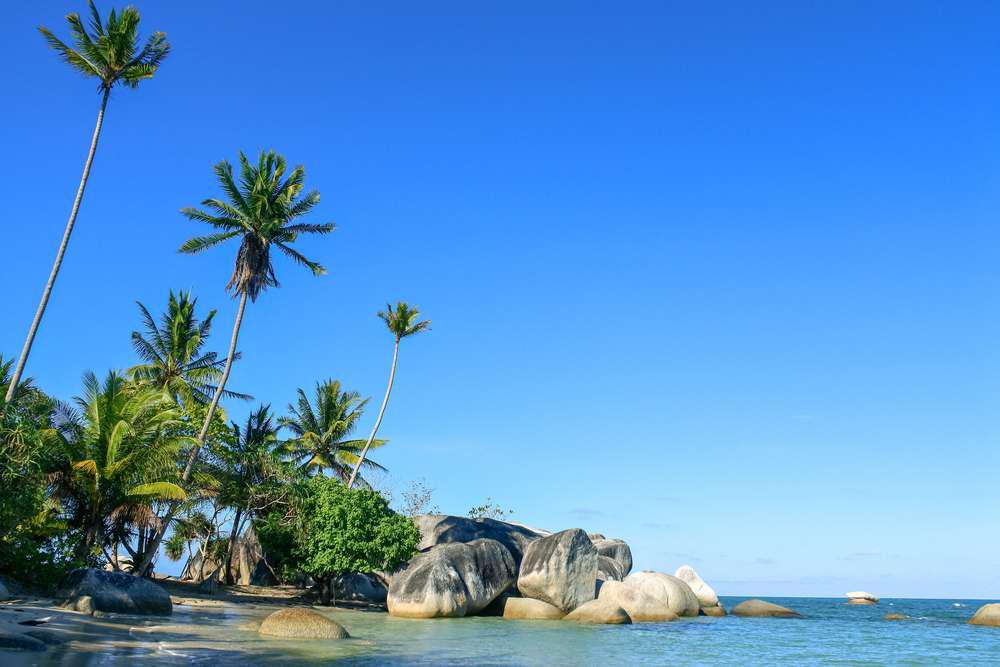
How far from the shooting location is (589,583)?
30281 millimetres

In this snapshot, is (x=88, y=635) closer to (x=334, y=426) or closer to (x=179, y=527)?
(x=179, y=527)

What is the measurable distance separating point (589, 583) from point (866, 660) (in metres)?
11.5

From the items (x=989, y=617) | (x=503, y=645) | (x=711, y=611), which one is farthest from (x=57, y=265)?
(x=989, y=617)

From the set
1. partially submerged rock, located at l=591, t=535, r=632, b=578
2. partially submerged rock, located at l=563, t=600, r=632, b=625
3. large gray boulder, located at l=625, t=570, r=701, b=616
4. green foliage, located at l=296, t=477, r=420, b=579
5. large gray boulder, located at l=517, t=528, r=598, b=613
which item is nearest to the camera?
partially submerged rock, located at l=563, t=600, r=632, b=625

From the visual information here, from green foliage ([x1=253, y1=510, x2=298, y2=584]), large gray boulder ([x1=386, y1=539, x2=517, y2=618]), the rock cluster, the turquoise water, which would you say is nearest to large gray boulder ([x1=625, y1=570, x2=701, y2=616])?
the rock cluster

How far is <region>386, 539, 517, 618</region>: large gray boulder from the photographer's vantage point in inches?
1053

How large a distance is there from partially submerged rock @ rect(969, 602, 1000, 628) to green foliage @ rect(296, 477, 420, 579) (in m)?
33.2

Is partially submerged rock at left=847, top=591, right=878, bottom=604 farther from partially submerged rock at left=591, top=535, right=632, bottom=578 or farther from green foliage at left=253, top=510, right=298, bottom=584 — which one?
green foliage at left=253, top=510, right=298, bottom=584

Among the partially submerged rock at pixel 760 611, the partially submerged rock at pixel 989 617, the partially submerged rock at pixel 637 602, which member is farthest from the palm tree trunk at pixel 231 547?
the partially submerged rock at pixel 989 617

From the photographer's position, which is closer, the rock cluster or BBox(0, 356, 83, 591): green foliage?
BBox(0, 356, 83, 591): green foliage

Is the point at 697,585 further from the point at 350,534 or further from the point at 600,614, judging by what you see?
the point at 350,534

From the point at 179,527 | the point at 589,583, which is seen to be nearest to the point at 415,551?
the point at 589,583

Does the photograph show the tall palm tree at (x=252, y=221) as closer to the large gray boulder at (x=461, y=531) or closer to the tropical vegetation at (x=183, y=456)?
the tropical vegetation at (x=183, y=456)

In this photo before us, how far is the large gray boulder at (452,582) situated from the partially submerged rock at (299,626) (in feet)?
29.6
